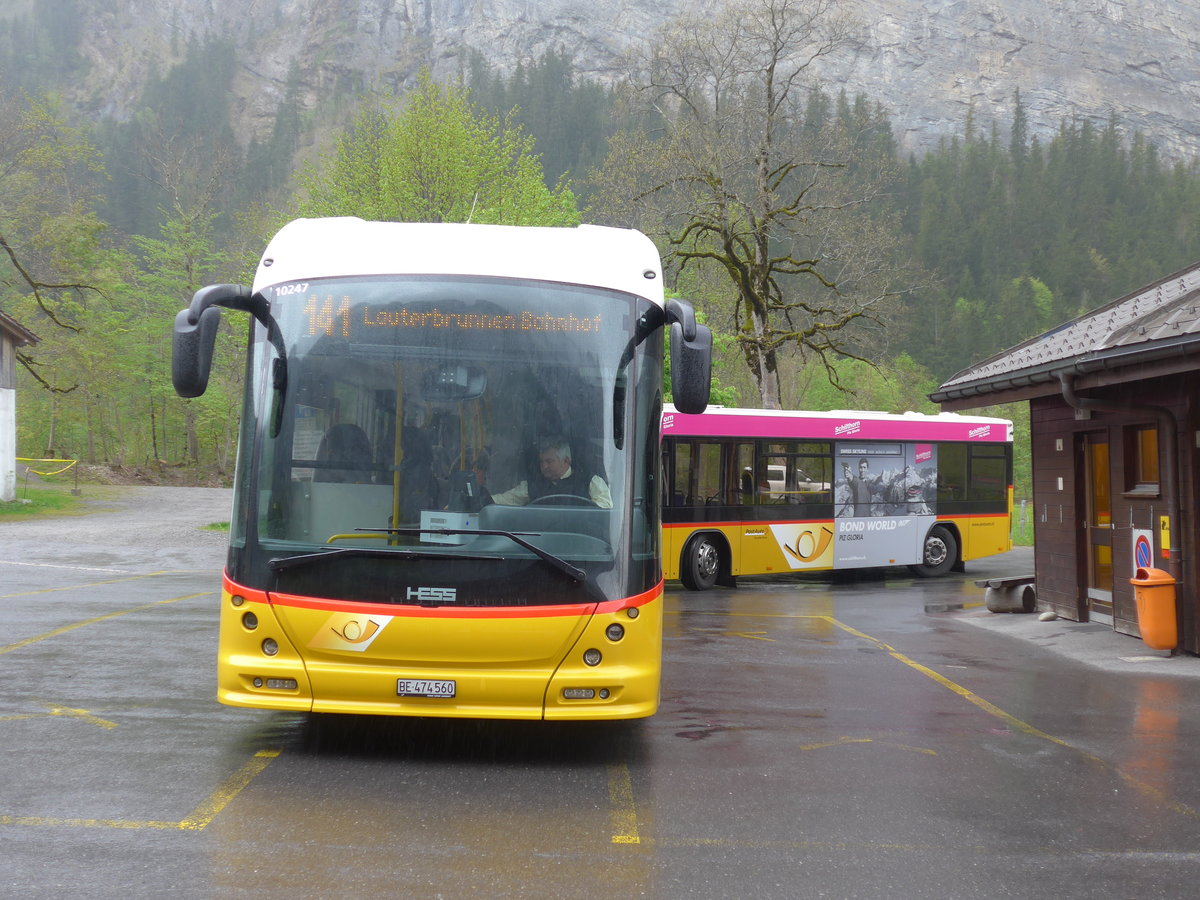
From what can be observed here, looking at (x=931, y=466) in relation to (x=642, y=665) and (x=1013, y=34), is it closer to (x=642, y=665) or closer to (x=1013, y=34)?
(x=642, y=665)

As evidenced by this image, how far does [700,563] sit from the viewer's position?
18859 millimetres

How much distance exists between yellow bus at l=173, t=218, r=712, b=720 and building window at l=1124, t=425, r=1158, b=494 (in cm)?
776

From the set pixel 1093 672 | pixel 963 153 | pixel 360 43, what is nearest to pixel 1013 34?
pixel 963 153

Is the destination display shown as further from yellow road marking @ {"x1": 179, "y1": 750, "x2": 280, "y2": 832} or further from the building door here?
the building door

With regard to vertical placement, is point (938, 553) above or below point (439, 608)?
below

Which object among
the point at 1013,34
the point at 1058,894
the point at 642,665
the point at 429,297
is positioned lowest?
the point at 1058,894

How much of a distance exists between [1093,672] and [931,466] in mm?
11334

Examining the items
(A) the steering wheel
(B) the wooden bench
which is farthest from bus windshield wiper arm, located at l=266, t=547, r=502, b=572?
(B) the wooden bench

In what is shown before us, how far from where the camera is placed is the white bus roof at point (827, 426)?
18.6m

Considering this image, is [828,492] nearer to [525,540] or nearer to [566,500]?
[566,500]

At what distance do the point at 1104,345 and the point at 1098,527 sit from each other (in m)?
3.51

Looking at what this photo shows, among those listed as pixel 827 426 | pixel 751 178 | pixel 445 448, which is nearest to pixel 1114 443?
pixel 827 426

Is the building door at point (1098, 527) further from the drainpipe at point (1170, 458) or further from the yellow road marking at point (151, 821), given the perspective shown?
the yellow road marking at point (151, 821)

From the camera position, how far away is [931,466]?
22078mm
